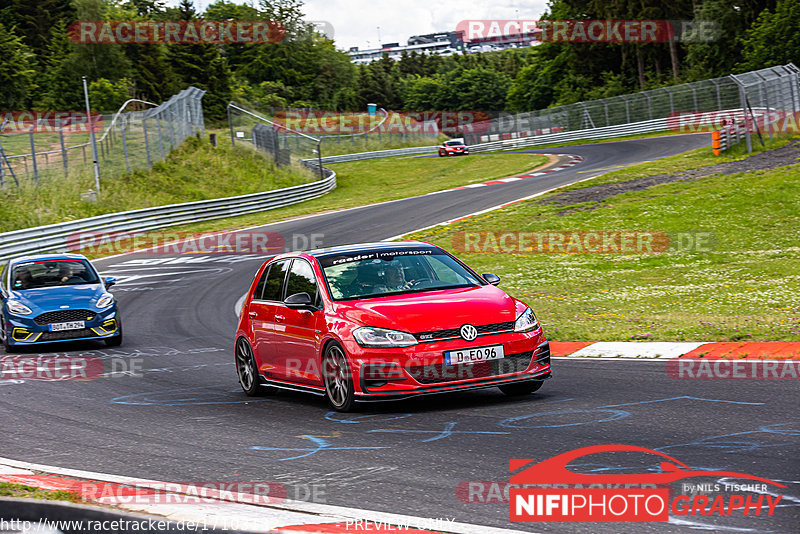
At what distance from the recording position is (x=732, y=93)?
56094 millimetres

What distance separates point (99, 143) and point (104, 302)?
77.1ft

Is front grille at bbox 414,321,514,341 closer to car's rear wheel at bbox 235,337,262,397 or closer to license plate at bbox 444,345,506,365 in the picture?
license plate at bbox 444,345,506,365

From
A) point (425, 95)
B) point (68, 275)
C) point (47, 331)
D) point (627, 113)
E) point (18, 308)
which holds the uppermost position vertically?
point (425, 95)

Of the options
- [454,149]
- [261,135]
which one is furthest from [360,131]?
[261,135]

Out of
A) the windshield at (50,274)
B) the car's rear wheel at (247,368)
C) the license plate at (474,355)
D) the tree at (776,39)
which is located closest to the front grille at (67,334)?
the windshield at (50,274)

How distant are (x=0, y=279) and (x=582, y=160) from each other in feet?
118

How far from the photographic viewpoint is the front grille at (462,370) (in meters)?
8.19

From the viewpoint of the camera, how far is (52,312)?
612 inches

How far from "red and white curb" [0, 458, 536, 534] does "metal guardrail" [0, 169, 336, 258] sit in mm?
25088

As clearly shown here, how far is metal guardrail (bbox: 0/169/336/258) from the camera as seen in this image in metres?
29.6

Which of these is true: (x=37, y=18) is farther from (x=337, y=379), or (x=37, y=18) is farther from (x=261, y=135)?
(x=337, y=379)

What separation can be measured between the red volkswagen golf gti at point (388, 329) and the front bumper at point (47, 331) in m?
6.18

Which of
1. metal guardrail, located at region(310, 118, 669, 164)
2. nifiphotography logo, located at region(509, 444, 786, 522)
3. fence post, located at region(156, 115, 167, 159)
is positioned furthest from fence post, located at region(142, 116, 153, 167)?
nifiphotography logo, located at region(509, 444, 786, 522)

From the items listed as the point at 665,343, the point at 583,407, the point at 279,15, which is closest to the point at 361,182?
the point at 665,343
